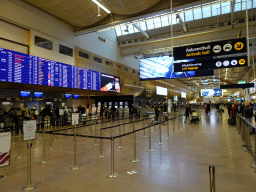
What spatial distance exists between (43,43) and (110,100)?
35.4 ft

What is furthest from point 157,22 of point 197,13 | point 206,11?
point 206,11

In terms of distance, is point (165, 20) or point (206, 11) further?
point (165, 20)

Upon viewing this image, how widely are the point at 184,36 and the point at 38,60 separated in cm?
1285

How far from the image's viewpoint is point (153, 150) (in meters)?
6.30

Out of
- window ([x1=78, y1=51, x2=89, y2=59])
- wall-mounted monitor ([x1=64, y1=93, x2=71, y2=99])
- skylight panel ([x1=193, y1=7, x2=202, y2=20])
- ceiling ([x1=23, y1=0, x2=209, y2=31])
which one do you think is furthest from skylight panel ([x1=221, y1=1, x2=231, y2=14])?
wall-mounted monitor ([x1=64, y1=93, x2=71, y2=99])

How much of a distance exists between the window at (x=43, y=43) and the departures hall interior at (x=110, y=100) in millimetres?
64

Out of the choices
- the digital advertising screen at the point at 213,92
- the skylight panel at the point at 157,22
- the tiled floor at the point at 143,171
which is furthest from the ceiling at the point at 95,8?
the digital advertising screen at the point at 213,92

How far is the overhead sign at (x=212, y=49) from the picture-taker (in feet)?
26.7

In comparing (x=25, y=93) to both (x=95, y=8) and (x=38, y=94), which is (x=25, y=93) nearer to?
(x=38, y=94)

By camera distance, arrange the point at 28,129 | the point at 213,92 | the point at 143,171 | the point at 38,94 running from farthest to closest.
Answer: the point at 213,92, the point at 38,94, the point at 28,129, the point at 143,171

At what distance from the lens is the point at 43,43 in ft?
37.0

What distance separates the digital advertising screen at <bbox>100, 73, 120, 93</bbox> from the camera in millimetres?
15497

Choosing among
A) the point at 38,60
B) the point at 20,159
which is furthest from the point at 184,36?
the point at 20,159

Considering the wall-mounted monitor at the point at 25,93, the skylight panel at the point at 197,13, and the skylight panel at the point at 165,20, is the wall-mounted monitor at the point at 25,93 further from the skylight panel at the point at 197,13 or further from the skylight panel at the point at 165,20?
the skylight panel at the point at 197,13
